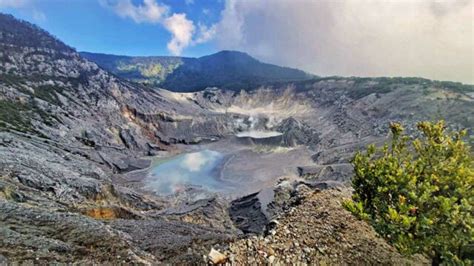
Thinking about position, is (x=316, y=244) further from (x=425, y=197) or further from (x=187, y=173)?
(x=187, y=173)

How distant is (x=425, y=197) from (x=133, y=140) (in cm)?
9484

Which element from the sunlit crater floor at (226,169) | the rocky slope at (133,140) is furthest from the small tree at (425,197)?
the sunlit crater floor at (226,169)

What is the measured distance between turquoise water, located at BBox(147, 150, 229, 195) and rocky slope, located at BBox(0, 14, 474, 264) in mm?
4795

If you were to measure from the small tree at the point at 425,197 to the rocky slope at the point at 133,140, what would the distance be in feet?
10.2

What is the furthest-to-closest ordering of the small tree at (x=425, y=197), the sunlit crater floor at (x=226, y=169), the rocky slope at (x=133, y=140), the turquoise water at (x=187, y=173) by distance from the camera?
the sunlit crater floor at (x=226, y=169) < the turquoise water at (x=187, y=173) < the rocky slope at (x=133, y=140) < the small tree at (x=425, y=197)

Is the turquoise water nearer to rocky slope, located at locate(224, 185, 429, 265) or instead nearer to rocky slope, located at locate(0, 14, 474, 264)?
rocky slope, located at locate(0, 14, 474, 264)

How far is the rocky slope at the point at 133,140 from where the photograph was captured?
17.5 meters

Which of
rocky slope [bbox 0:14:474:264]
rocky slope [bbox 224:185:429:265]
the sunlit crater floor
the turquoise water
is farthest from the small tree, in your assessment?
the turquoise water

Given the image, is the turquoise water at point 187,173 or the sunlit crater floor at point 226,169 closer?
the turquoise water at point 187,173

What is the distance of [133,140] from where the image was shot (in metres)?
98.8

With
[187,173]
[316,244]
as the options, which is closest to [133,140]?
[187,173]

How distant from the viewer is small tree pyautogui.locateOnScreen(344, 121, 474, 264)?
1007 centimetres

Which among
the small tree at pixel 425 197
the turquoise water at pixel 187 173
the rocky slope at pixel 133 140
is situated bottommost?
the turquoise water at pixel 187 173

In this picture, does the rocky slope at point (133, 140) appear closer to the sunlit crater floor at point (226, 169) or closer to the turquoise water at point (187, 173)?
the sunlit crater floor at point (226, 169)
